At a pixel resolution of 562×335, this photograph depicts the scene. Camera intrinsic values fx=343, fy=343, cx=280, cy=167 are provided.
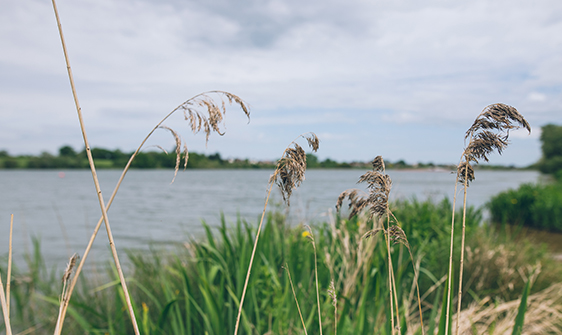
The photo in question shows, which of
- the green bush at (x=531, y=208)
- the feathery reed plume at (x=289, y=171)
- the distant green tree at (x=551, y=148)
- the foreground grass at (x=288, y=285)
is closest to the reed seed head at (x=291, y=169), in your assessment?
the feathery reed plume at (x=289, y=171)

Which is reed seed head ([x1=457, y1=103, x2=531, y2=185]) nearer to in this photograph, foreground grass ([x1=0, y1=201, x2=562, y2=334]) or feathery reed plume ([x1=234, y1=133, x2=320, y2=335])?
feathery reed plume ([x1=234, y1=133, x2=320, y2=335])

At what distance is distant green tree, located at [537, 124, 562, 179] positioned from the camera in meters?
54.1

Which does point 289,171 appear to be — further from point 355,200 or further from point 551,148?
point 551,148

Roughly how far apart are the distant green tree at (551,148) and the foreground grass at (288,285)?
204ft

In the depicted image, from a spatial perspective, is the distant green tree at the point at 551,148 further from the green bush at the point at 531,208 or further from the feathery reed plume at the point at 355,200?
the feathery reed plume at the point at 355,200

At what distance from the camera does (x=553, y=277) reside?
407 centimetres

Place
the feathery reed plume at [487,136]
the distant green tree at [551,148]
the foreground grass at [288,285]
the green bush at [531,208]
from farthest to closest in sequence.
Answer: the distant green tree at [551,148] < the green bush at [531,208] < the foreground grass at [288,285] < the feathery reed plume at [487,136]

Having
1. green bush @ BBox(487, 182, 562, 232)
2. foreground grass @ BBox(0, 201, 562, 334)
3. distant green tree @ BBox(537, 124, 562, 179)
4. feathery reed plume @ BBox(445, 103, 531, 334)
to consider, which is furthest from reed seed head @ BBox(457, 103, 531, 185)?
distant green tree @ BBox(537, 124, 562, 179)

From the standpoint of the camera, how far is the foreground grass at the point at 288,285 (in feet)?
7.34

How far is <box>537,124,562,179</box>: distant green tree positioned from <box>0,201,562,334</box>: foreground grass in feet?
204

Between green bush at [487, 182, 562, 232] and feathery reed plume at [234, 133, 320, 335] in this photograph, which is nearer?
feathery reed plume at [234, 133, 320, 335]

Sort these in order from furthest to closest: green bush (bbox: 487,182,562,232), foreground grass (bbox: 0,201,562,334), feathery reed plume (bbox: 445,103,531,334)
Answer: green bush (bbox: 487,182,562,232), foreground grass (bbox: 0,201,562,334), feathery reed plume (bbox: 445,103,531,334)

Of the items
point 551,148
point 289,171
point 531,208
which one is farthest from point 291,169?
point 551,148

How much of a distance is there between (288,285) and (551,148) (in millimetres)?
70561
